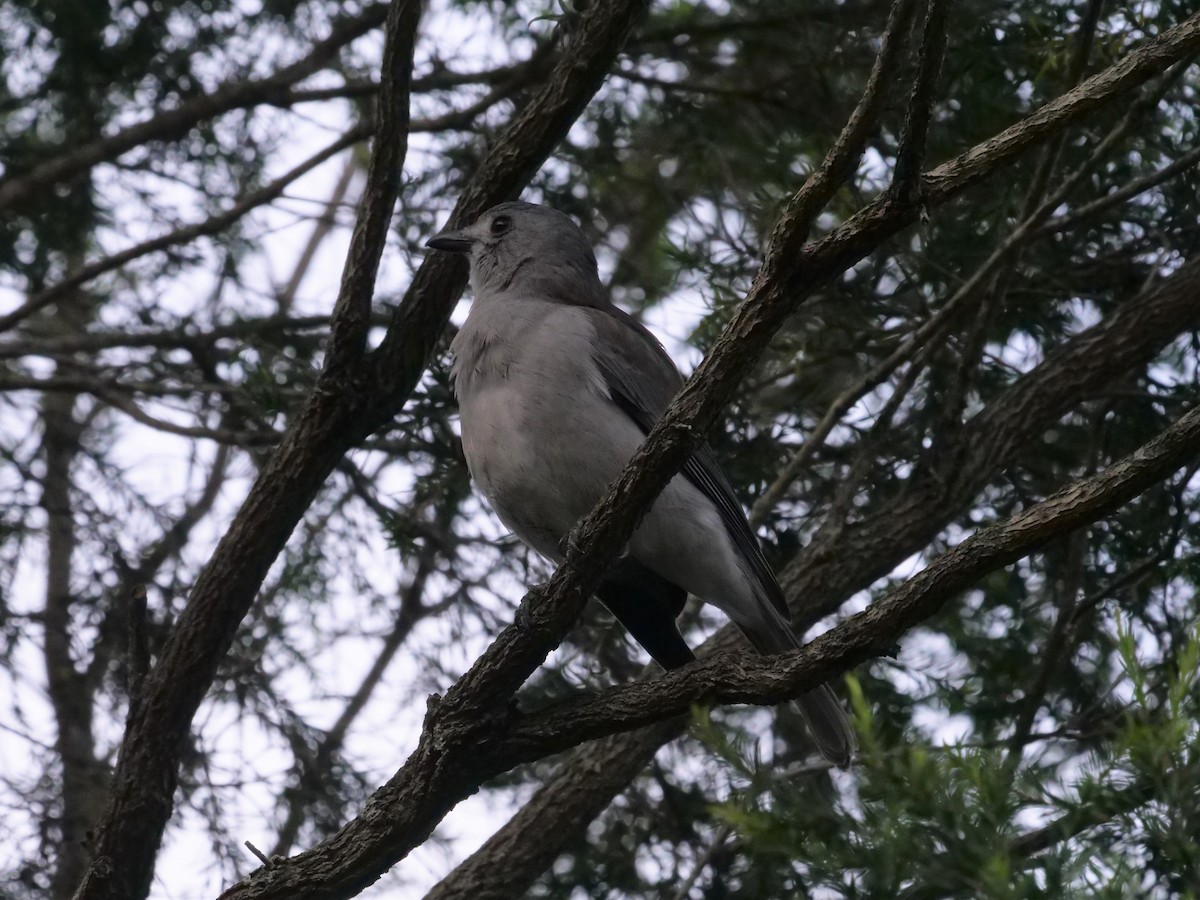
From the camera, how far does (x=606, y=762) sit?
17.7ft

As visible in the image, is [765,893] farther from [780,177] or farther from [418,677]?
[780,177]

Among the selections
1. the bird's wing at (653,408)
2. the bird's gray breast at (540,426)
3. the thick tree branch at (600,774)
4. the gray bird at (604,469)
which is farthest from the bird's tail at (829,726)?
the bird's gray breast at (540,426)

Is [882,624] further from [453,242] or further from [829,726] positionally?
[453,242]

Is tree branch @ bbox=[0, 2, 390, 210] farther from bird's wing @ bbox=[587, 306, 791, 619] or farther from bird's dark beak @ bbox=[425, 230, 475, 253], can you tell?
bird's wing @ bbox=[587, 306, 791, 619]

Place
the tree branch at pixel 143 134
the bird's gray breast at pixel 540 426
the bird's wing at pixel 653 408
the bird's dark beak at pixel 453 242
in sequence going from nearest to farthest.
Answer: the bird's gray breast at pixel 540 426
the bird's wing at pixel 653 408
the bird's dark beak at pixel 453 242
the tree branch at pixel 143 134

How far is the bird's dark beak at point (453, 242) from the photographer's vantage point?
18.3 ft

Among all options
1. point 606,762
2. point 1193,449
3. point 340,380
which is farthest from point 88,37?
point 1193,449

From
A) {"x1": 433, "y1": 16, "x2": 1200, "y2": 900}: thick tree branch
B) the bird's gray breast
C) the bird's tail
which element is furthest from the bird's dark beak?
the bird's tail

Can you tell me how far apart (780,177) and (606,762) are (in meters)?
2.62

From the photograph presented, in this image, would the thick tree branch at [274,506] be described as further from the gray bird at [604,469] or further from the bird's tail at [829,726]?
the bird's tail at [829,726]

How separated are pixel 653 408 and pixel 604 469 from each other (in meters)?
0.44

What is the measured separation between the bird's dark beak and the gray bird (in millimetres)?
378

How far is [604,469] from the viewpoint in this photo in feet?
15.4

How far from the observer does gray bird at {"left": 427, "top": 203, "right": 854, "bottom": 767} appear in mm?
4699
